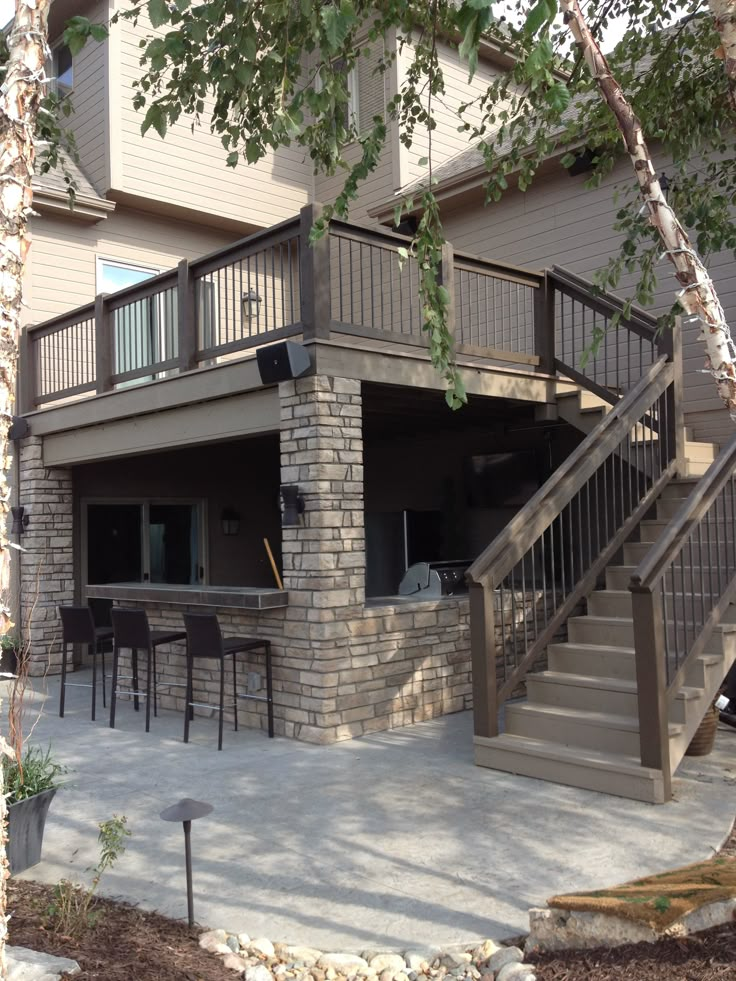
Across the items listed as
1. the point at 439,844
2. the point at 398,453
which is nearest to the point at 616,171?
the point at 398,453

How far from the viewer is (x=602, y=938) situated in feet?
9.86

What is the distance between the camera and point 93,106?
11.2 m

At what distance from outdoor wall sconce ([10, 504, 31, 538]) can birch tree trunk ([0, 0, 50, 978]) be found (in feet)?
25.3

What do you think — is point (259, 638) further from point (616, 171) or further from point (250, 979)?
point (616, 171)

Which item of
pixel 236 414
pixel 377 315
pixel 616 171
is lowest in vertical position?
pixel 236 414

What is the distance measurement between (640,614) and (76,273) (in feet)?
28.3

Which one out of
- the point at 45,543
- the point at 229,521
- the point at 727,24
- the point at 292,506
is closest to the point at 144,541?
the point at 229,521

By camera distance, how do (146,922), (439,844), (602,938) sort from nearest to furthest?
(602,938)
(146,922)
(439,844)

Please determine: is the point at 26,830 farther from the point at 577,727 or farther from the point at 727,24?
the point at 727,24

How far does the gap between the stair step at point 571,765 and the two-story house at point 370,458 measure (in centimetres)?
2

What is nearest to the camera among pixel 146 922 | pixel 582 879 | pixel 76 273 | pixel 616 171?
pixel 146 922

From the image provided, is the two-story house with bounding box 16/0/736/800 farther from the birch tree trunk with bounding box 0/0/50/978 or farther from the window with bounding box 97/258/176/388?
the birch tree trunk with bounding box 0/0/50/978

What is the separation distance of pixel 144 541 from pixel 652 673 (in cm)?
794

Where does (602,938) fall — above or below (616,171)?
below
